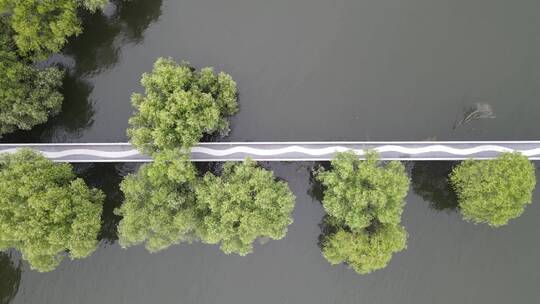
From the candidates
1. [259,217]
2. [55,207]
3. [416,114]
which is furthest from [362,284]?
[55,207]

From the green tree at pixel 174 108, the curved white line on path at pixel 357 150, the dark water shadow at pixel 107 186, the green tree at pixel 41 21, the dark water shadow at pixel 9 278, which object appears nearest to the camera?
the green tree at pixel 174 108

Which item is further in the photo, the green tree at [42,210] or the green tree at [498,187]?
the green tree at [498,187]

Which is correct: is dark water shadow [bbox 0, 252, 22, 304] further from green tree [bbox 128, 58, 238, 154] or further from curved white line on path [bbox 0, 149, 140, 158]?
green tree [bbox 128, 58, 238, 154]

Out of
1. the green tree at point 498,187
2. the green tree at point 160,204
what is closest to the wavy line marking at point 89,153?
the green tree at point 160,204

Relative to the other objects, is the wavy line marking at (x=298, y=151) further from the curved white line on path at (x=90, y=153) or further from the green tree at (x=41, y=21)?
the green tree at (x=41, y=21)

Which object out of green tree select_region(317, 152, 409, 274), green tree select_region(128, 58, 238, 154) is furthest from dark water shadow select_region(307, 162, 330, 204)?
green tree select_region(128, 58, 238, 154)

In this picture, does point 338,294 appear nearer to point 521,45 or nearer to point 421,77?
point 421,77

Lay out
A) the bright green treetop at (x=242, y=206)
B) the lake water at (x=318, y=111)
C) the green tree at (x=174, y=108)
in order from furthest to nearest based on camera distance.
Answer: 1. the lake water at (x=318, y=111)
2. the green tree at (x=174, y=108)
3. the bright green treetop at (x=242, y=206)
